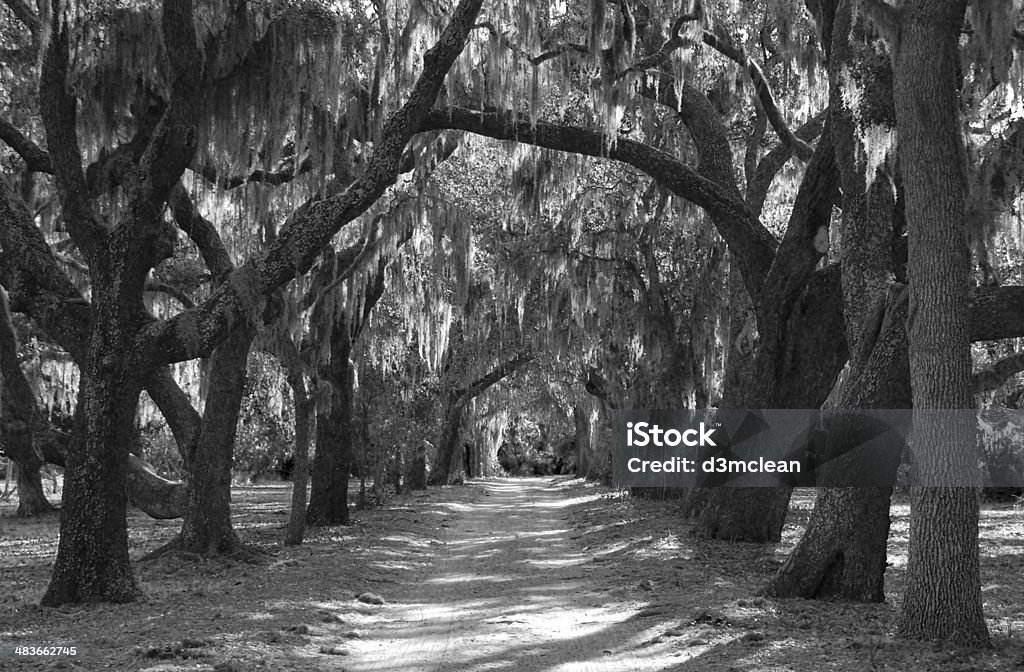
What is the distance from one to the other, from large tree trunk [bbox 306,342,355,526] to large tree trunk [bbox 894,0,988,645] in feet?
39.2

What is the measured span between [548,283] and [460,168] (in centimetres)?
338

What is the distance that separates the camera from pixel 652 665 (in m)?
6.98

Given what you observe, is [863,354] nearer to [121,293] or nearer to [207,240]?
[121,293]

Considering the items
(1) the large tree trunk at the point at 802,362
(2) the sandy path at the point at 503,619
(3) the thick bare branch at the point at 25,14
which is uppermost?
(3) the thick bare branch at the point at 25,14

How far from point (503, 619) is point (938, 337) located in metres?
4.39

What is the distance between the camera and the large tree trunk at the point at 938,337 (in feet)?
22.7

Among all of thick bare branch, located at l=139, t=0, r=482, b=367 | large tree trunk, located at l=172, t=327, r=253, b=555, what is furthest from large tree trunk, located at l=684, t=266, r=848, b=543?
large tree trunk, located at l=172, t=327, r=253, b=555

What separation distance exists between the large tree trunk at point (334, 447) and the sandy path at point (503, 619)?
10.7ft

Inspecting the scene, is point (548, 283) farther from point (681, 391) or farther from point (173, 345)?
point (173, 345)

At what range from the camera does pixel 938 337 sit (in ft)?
23.2

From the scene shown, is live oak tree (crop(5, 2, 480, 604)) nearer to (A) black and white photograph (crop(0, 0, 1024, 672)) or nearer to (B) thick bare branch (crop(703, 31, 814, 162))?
(A) black and white photograph (crop(0, 0, 1024, 672))

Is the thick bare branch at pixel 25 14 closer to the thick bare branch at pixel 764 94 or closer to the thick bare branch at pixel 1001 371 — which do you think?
the thick bare branch at pixel 764 94

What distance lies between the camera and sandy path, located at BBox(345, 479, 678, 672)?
714 centimetres

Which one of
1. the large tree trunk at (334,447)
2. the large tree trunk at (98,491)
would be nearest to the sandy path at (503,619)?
the large tree trunk at (98,491)
